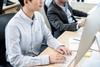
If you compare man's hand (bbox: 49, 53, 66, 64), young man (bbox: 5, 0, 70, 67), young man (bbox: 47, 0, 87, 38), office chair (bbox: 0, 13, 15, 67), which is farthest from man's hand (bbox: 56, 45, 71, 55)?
young man (bbox: 47, 0, 87, 38)

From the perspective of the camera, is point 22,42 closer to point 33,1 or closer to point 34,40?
point 34,40

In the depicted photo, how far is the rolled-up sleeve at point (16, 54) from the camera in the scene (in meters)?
1.62

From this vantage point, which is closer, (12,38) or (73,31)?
(12,38)

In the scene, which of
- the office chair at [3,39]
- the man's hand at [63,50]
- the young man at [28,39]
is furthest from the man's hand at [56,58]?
the office chair at [3,39]

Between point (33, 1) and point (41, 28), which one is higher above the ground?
point (33, 1)

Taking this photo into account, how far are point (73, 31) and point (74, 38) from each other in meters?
0.27

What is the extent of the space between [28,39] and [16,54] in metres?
0.21

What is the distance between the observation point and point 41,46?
6.86 feet

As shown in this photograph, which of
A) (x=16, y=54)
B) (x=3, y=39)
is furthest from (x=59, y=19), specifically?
(x=16, y=54)

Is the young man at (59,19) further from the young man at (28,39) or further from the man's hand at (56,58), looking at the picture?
the man's hand at (56,58)

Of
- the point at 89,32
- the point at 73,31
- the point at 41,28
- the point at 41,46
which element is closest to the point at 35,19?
the point at 41,28

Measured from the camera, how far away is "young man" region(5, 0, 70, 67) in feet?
5.38

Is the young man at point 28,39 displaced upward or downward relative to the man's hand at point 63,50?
upward

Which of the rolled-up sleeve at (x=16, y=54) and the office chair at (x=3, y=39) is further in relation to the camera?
the office chair at (x=3, y=39)
